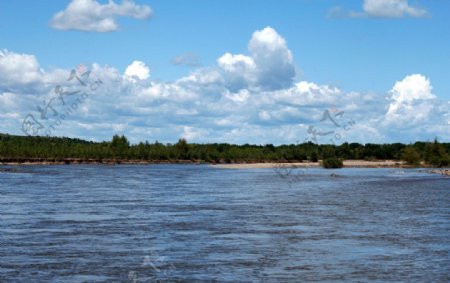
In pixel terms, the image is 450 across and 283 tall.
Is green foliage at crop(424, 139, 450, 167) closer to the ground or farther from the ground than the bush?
farther from the ground

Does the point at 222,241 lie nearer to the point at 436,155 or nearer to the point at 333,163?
the point at 333,163

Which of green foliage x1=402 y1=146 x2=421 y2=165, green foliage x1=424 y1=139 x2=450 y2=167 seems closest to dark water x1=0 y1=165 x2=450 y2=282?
green foliage x1=402 y1=146 x2=421 y2=165

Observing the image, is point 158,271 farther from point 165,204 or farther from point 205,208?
point 165,204

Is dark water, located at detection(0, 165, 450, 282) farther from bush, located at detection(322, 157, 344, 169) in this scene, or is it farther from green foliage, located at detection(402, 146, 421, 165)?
green foliage, located at detection(402, 146, 421, 165)

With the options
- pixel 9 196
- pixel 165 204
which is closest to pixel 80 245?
pixel 165 204

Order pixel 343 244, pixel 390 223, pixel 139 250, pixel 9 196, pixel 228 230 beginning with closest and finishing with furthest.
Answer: pixel 139 250 < pixel 343 244 < pixel 228 230 < pixel 390 223 < pixel 9 196

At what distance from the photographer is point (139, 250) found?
30797 mm

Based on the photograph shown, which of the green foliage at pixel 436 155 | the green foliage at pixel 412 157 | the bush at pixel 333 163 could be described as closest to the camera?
the green foliage at pixel 436 155

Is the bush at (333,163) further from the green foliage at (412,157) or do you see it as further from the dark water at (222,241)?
the dark water at (222,241)

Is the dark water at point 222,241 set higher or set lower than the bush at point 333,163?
lower

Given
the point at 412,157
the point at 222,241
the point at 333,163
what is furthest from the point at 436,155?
the point at 222,241

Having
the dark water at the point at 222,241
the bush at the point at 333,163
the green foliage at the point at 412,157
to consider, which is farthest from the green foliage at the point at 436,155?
the dark water at the point at 222,241

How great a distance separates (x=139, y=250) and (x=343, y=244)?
9032mm

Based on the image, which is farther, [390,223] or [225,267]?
[390,223]
